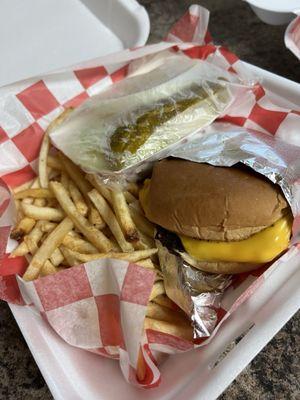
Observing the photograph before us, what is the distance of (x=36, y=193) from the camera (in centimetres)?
124

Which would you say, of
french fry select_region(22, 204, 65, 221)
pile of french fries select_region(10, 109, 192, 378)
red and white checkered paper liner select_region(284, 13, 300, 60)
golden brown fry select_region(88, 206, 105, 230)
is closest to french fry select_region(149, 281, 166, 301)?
pile of french fries select_region(10, 109, 192, 378)

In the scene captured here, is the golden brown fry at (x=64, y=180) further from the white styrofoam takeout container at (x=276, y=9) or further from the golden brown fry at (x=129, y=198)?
the white styrofoam takeout container at (x=276, y=9)

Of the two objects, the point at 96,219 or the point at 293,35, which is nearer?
the point at 96,219

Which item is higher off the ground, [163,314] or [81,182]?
[81,182]

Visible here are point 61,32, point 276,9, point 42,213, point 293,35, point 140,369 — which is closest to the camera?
point 140,369

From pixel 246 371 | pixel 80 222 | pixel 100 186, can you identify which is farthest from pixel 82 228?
pixel 246 371

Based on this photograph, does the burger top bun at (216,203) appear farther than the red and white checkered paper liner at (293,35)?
No

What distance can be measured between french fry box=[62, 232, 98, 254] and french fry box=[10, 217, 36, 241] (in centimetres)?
12

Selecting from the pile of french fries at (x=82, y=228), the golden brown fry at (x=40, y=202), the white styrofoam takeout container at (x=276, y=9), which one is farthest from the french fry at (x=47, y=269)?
the white styrofoam takeout container at (x=276, y=9)

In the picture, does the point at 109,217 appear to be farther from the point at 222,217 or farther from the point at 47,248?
the point at 222,217

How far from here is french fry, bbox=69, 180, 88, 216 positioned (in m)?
1.18

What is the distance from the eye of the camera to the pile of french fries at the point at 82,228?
106 centimetres

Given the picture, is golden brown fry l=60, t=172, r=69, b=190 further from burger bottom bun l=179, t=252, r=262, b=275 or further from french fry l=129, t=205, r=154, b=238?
burger bottom bun l=179, t=252, r=262, b=275

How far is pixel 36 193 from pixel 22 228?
0.34 feet
